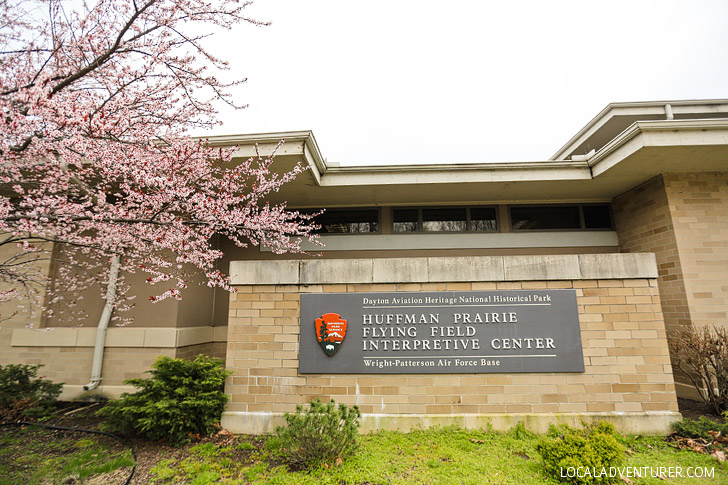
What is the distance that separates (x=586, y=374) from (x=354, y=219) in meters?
6.05

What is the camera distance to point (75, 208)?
4.76 metres

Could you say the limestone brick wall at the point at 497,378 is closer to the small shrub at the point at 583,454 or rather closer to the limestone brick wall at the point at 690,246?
the small shrub at the point at 583,454

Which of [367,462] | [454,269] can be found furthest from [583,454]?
[454,269]

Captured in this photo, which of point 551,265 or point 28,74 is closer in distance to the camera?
point 28,74

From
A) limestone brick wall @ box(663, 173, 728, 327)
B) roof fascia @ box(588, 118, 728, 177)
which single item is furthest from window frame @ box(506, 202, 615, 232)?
roof fascia @ box(588, 118, 728, 177)

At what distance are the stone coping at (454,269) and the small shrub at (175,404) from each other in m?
1.44

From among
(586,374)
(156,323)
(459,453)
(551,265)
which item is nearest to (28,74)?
(156,323)

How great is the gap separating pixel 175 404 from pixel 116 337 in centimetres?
385

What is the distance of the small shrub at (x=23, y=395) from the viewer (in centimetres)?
616

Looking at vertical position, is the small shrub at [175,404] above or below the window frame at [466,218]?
below

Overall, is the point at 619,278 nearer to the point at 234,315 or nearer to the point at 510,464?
the point at 510,464

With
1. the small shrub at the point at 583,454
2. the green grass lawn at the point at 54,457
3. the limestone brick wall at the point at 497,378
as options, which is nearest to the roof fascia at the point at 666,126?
the limestone brick wall at the point at 497,378

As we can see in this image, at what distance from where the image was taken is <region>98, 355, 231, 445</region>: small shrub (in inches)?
194

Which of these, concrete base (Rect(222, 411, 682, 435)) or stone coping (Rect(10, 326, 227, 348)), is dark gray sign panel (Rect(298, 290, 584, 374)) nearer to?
concrete base (Rect(222, 411, 682, 435))
